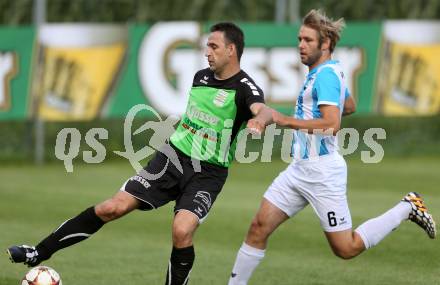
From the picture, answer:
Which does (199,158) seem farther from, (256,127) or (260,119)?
(256,127)

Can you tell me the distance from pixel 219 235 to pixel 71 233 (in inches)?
161

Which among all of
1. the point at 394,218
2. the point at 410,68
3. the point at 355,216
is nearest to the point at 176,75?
the point at 410,68

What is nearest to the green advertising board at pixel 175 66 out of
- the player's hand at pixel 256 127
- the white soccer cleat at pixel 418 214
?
the white soccer cleat at pixel 418 214

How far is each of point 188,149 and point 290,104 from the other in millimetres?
10475

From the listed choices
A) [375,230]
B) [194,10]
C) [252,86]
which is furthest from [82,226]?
[194,10]

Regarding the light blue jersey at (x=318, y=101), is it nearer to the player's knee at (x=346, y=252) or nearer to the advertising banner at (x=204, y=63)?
the player's knee at (x=346, y=252)

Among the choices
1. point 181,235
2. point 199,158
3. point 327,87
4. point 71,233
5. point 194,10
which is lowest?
point 194,10

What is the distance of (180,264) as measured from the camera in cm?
841

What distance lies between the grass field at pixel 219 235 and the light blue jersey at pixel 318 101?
5.41 ft

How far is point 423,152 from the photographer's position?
844 inches

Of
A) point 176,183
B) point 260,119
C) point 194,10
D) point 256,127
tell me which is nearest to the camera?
point 256,127

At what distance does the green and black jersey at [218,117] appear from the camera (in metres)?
8.87

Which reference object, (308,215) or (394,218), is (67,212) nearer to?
(308,215)

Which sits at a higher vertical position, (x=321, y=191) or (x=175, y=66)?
(x=321, y=191)
